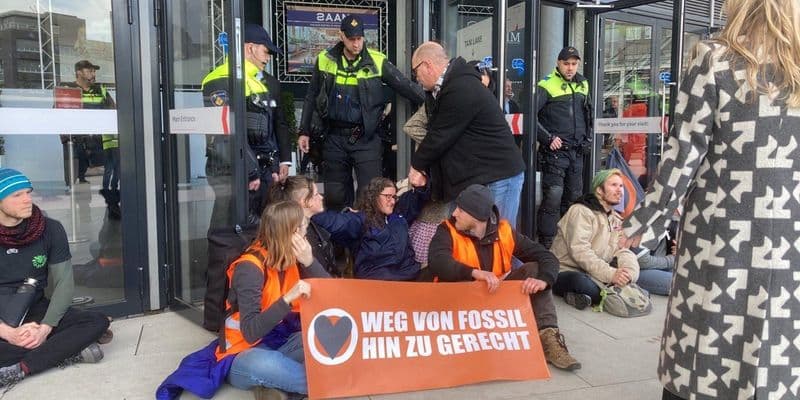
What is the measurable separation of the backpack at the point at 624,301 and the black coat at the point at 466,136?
1.17 meters

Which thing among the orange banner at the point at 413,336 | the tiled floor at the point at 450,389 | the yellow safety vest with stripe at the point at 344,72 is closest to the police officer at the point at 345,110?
the yellow safety vest with stripe at the point at 344,72

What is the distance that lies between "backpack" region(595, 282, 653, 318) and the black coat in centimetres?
117

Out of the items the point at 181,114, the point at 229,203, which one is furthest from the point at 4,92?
the point at 229,203

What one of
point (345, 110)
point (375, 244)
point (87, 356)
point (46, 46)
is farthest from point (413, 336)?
point (46, 46)

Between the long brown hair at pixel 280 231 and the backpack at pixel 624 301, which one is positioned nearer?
the long brown hair at pixel 280 231

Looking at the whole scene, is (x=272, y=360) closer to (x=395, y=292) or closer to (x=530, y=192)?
(x=395, y=292)

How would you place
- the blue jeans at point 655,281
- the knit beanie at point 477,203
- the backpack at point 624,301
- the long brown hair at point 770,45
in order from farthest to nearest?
the blue jeans at point 655,281
the backpack at point 624,301
the knit beanie at point 477,203
the long brown hair at point 770,45

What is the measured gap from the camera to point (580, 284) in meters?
4.45

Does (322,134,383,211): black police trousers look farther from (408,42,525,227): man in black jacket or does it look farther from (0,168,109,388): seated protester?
(0,168,109,388): seated protester

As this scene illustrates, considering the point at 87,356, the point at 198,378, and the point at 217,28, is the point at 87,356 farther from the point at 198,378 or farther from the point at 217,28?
the point at 217,28

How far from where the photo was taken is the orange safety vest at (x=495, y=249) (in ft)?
11.4

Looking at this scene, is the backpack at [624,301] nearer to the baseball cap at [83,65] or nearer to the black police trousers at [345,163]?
the black police trousers at [345,163]

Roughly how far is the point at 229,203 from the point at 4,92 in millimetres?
1433

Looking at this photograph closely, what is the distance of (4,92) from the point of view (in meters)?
3.79
